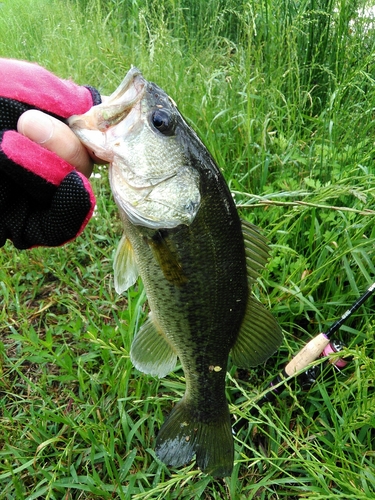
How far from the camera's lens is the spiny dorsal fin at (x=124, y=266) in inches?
60.6

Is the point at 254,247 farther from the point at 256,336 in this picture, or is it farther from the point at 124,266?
the point at 124,266

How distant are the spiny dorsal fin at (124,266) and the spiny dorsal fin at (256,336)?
0.45 m

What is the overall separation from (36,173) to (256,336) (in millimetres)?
979

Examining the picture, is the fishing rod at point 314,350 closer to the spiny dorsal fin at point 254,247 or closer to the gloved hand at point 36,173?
the spiny dorsal fin at point 254,247

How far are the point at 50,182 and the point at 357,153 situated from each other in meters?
1.73

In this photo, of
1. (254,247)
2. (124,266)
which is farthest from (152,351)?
(254,247)

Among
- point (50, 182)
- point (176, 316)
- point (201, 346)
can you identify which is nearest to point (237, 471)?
point (201, 346)

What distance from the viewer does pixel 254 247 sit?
4.90ft

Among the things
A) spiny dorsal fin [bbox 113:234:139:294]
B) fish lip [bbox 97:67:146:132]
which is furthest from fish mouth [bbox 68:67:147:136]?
spiny dorsal fin [bbox 113:234:139:294]

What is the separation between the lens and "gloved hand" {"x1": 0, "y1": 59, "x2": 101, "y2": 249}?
1.25 metres

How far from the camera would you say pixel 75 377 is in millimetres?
1872

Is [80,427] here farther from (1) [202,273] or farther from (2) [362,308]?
(2) [362,308]

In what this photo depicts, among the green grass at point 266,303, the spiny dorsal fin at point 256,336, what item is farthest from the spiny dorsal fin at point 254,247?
the green grass at point 266,303

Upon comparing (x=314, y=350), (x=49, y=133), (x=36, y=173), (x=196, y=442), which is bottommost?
(x=196, y=442)
